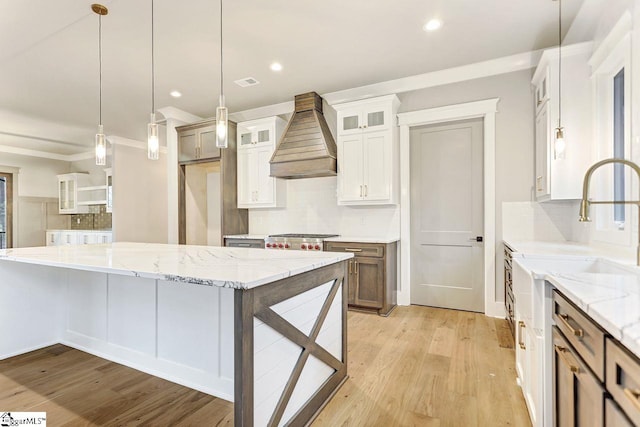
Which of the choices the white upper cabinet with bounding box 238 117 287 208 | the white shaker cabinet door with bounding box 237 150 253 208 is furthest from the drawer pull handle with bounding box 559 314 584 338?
the white shaker cabinet door with bounding box 237 150 253 208

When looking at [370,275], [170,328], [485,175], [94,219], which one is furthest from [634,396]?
[94,219]

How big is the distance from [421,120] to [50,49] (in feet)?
13.3

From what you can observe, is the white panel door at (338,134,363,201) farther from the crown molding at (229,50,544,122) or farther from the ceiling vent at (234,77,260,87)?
the ceiling vent at (234,77,260,87)

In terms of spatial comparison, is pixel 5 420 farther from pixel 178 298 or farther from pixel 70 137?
pixel 70 137

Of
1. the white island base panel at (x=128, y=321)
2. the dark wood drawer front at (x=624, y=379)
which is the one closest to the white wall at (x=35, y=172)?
the white island base panel at (x=128, y=321)

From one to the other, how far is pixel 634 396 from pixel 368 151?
3.42 metres

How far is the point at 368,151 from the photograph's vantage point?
156 inches

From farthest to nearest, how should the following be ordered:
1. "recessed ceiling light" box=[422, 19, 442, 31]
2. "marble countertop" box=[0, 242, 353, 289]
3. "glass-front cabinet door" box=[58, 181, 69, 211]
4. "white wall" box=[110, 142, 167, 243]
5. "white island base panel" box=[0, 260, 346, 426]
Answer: "glass-front cabinet door" box=[58, 181, 69, 211], "white wall" box=[110, 142, 167, 243], "recessed ceiling light" box=[422, 19, 442, 31], "white island base panel" box=[0, 260, 346, 426], "marble countertop" box=[0, 242, 353, 289]

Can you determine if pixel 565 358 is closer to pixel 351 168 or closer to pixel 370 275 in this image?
pixel 370 275

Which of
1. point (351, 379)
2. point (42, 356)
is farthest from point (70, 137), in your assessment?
point (351, 379)

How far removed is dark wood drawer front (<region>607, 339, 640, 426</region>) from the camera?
2.51 feet

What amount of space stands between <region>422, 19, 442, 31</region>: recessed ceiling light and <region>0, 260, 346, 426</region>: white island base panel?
244 centimetres

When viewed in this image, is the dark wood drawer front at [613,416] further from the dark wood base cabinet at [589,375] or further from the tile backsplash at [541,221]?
the tile backsplash at [541,221]

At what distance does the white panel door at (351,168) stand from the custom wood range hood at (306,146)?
14 cm
